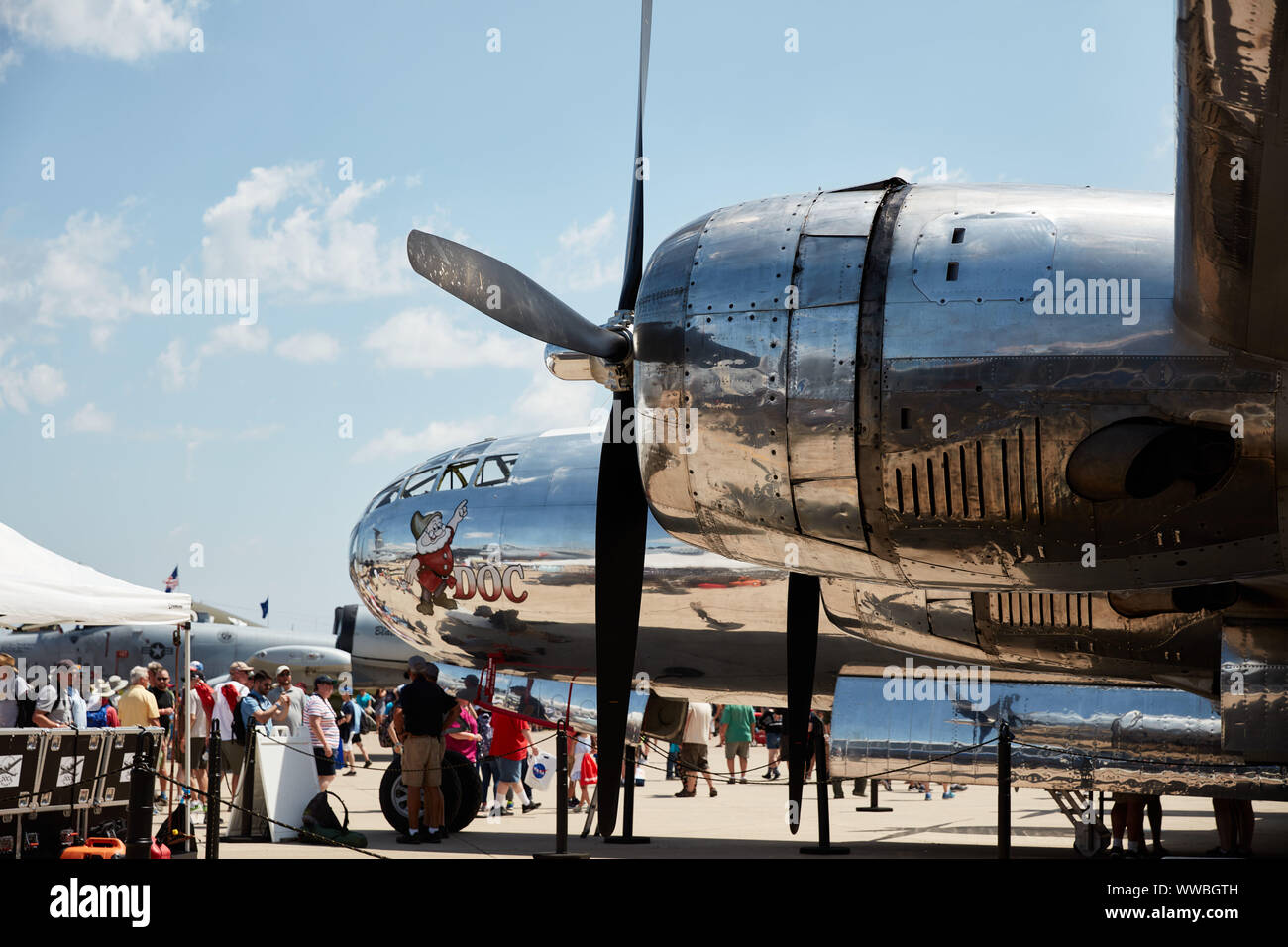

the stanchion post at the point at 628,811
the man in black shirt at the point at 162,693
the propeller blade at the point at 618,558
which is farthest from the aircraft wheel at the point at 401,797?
the propeller blade at the point at 618,558

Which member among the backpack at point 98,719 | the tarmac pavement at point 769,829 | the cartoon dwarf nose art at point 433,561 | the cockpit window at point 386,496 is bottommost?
the tarmac pavement at point 769,829

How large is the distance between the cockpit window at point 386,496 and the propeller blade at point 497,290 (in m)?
7.24

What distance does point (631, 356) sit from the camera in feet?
23.2

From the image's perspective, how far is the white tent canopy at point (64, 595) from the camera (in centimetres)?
1116

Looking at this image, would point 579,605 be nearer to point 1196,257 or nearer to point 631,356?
point 631,356

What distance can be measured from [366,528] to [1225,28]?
36.5 feet

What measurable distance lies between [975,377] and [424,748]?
8096 mm

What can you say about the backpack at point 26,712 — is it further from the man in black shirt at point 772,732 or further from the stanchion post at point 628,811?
the man in black shirt at point 772,732

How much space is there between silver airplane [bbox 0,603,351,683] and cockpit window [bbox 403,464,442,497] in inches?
1011

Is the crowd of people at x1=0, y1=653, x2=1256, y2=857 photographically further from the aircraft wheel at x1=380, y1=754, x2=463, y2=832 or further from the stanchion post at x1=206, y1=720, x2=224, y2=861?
the stanchion post at x1=206, y1=720, x2=224, y2=861

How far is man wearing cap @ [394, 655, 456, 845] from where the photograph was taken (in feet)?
39.2

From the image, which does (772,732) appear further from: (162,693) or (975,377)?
(975,377)

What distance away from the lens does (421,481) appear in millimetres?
13555
